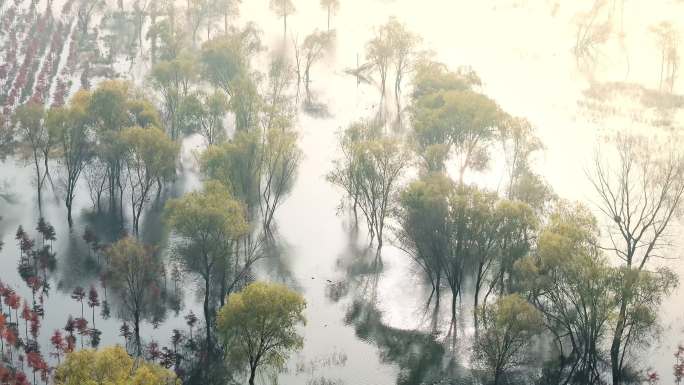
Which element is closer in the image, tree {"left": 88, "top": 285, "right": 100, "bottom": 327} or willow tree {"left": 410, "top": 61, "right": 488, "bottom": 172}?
tree {"left": 88, "top": 285, "right": 100, "bottom": 327}

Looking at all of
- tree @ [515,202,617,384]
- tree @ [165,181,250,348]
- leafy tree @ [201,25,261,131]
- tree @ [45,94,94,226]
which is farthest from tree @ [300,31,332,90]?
tree @ [515,202,617,384]

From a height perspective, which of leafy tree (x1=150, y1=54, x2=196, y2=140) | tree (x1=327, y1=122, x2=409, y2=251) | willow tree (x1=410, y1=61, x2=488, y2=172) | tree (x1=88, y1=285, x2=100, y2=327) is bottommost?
tree (x1=88, y1=285, x2=100, y2=327)

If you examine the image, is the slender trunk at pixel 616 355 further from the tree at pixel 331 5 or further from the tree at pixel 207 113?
the tree at pixel 331 5

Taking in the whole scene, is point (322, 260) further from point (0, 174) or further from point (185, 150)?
point (0, 174)

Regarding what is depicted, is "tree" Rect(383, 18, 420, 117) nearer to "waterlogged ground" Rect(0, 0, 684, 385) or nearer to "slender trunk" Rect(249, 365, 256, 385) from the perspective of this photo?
"waterlogged ground" Rect(0, 0, 684, 385)

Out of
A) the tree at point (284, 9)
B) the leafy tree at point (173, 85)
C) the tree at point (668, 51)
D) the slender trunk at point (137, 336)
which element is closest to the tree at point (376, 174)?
the slender trunk at point (137, 336)
